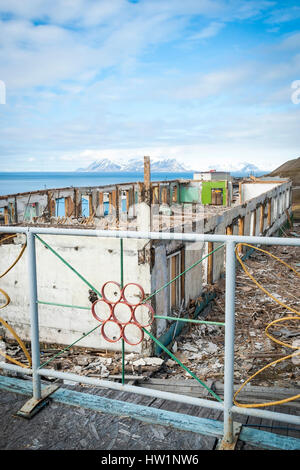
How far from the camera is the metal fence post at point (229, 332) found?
2770 millimetres

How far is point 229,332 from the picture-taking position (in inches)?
111

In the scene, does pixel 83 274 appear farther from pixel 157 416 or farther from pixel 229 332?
pixel 229 332

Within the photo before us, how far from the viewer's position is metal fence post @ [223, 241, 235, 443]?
9.09 ft

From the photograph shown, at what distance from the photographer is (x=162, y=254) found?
10219mm

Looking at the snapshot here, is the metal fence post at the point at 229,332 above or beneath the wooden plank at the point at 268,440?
above

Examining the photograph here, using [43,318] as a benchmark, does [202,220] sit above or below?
above

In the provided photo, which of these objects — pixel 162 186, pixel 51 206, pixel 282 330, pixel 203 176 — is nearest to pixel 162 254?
pixel 282 330

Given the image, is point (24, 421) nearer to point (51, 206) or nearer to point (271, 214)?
point (51, 206)

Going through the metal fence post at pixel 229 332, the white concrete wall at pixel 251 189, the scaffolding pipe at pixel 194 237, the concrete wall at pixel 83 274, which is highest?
the white concrete wall at pixel 251 189

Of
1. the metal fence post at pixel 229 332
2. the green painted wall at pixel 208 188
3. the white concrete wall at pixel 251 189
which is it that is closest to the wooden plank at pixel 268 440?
the metal fence post at pixel 229 332

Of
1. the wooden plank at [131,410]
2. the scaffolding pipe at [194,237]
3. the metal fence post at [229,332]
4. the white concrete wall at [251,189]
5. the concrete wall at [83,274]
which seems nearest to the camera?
the scaffolding pipe at [194,237]

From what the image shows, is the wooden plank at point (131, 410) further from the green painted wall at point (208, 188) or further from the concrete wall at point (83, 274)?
the green painted wall at point (208, 188)

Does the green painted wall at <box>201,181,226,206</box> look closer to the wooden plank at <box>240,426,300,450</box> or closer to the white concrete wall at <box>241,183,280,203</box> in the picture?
the white concrete wall at <box>241,183,280,203</box>

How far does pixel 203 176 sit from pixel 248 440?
1268 inches
